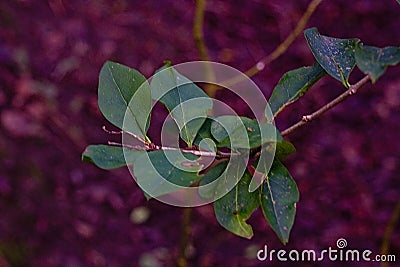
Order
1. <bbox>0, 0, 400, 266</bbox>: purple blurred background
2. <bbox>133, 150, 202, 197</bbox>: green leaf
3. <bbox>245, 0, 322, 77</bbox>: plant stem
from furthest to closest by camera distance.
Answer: <bbox>0, 0, 400, 266</bbox>: purple blurred background < <bbox>245, 0, 322, 77</bbox>: plant stem < <bbox>133, 150, 202, 197</bbox>: green leaf

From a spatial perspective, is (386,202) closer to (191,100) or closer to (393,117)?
(393,117)

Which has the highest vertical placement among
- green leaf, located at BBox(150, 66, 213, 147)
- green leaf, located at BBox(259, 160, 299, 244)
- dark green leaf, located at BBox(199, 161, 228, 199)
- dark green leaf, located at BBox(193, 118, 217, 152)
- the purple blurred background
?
the purple blurred background

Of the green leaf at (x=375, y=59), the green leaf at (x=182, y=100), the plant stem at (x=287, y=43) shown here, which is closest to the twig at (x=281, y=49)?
the plant stem at (x=287, y=43)

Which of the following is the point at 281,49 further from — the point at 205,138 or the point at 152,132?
the point at 205,138

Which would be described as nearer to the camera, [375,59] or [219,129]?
[375,59]

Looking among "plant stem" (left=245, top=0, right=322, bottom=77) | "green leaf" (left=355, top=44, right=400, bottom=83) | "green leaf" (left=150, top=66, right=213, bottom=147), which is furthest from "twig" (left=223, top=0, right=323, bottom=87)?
"green leaf" (left=355, top=44, right=400, bottom=83)

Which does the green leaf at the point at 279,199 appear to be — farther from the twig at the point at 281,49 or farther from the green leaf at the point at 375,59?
the twig at the point at 281,49

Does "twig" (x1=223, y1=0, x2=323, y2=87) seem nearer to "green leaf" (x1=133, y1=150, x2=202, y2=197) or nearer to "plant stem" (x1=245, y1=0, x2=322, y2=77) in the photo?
"plant stem" (x1=245, y1=0, x2=322, y2=77)

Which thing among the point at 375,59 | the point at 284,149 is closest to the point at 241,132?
the point at 284,149
